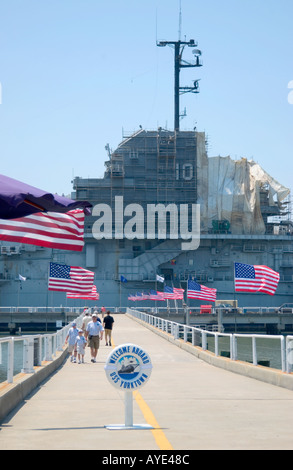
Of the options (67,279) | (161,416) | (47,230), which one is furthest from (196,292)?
(161,416)

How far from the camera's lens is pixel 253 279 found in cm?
3775

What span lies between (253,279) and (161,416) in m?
27.2

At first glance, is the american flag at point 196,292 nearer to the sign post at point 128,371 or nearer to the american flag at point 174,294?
the american flag at point 174,294

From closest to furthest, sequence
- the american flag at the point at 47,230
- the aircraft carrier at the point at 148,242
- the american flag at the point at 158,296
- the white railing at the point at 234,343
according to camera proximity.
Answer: the american flag at the point at 47,230, the white railing at the point at 234,343, the american flag at the point at 158,296, the aircraft carrier at the point at 148,242

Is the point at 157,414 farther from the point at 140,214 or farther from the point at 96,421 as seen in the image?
the point at 140,214

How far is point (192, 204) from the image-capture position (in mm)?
98688

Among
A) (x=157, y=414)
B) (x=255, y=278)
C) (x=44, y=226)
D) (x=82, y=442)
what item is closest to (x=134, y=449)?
(x=82, y=442)

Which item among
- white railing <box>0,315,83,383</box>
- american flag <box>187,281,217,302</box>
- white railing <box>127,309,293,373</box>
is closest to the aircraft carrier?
white railing <box>127,309,293,373</box>

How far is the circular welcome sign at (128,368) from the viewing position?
962 centimetres

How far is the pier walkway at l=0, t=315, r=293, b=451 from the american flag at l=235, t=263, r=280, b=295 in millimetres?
18330

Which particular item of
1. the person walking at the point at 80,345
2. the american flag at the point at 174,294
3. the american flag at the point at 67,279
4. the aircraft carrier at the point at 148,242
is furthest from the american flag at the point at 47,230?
the aircraft carrier at the point at 148,242

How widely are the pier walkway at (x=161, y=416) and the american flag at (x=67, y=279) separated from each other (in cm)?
2041

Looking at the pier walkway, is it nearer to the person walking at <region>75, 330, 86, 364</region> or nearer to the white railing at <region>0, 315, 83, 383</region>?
the white railing at <region>0, 315, 83, 383</region>
